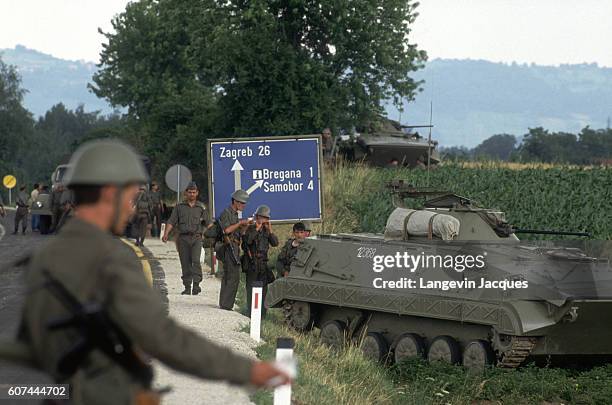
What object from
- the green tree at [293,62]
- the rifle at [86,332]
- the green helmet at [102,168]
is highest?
the green tree at [293,62]

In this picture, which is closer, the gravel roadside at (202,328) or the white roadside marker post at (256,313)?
the gravel roadside at (202,328)

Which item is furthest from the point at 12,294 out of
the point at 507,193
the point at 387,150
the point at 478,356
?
the point at 387,150

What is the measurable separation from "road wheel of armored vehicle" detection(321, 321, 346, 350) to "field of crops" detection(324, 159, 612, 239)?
1109 centimetres

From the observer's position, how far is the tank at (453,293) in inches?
637

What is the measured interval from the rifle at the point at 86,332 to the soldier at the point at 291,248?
16.2 meters

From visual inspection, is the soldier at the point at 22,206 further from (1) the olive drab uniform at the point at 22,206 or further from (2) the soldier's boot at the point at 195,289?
(2) the soldier's boot at the point at 195,289

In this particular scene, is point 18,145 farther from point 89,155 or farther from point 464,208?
point 89,155

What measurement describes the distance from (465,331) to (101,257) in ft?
43.4

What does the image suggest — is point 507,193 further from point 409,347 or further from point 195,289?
point 409,347

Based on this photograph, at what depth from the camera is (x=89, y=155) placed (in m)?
4.52

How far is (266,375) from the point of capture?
4527 mm

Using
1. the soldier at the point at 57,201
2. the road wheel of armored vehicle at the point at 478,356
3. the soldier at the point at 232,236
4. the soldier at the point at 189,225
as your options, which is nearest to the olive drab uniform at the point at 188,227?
the soldier at the point at 189,225

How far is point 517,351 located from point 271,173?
7.74 m

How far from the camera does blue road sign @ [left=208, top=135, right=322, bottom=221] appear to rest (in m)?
22.5
